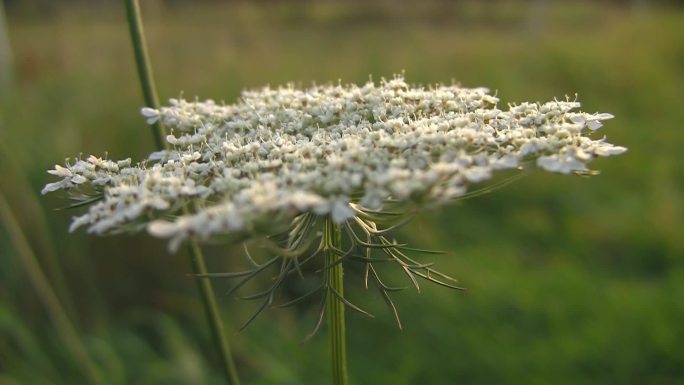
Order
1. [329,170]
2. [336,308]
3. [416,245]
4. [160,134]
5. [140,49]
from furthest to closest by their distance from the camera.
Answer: [416,245]
[160,134]
[140,49]
[336,308]
[329,170]

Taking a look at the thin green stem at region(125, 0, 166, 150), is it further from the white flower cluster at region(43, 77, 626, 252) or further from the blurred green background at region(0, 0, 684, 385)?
the blurred green background at region(0, 0, 684, 385)

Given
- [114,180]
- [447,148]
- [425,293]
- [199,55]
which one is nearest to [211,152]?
[114,180]

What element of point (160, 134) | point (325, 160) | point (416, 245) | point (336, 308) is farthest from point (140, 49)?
point (416, 245)

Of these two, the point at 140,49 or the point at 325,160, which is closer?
the point at 325,160

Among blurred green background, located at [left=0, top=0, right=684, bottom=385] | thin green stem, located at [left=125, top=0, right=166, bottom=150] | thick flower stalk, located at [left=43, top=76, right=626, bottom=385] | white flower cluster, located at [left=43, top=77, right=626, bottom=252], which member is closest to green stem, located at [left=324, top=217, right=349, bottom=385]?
thick flower stalk, located at [left=43, top=76, right=626, bottom=385]

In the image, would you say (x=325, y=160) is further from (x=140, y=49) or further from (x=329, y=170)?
(x=140, y=49)

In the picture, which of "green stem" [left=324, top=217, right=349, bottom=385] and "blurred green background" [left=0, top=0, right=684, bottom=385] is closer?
"green stem" [left=324, top=217, right=349, bottom=385]
